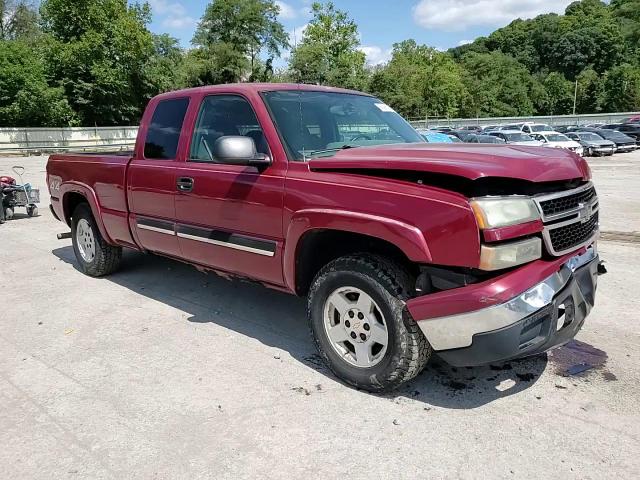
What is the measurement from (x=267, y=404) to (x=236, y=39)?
220ft

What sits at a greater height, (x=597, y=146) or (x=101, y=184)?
(x=101, y=184)

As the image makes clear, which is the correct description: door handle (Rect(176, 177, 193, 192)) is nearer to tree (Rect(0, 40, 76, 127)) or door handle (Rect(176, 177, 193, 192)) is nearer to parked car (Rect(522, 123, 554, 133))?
parked car (Rect(522, 123, 554, 133))

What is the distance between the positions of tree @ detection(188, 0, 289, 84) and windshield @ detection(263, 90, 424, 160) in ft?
192

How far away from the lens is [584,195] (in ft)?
11.3

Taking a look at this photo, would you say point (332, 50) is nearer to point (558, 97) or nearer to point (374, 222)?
point (558, 97)

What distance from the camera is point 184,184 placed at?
14.5 feet

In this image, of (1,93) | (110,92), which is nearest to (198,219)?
(1,93)

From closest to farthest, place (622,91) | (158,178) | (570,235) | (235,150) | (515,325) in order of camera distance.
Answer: (515,325) → (570,235) → (235,150) → (158,178) → (622,91)

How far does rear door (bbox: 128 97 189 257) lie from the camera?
4.65 metres

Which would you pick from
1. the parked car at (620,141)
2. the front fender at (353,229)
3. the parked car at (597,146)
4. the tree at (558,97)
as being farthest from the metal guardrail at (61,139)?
the tree at (558,97)

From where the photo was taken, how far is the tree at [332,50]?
62.8 meters

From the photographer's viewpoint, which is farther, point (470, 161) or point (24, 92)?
point (24, 92)

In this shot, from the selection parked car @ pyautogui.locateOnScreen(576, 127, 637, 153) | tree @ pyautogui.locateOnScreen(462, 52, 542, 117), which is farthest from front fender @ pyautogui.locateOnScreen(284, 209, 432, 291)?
tree @ pyautogui.locateOnScreen(462, 52, 542, 117)

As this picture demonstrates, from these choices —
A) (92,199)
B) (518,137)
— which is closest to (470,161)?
(92,199)
